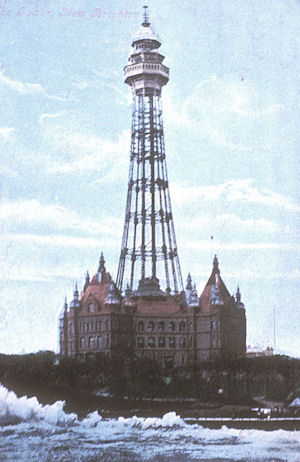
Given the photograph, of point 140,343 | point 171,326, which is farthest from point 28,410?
point 171,326

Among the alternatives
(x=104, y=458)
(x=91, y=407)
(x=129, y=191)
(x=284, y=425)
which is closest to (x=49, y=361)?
(x=91, y=407)

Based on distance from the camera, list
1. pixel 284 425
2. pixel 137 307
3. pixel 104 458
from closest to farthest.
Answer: pixel 104 458, pixel 284 425, pixel 137 307

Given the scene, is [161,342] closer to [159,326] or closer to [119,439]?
[159,326]

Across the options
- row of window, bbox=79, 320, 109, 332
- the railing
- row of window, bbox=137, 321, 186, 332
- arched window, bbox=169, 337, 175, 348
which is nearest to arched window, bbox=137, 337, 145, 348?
row of window, bbox=137, 321, 186, 332

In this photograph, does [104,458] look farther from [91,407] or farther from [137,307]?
[137,307]

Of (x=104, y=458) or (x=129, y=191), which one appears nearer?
(x=104, y=458)

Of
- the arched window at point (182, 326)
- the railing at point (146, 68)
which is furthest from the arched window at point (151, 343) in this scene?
the railing at point (146, 68)

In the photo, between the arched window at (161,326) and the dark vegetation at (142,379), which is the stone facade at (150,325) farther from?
the dark vegetation at (142,379)
